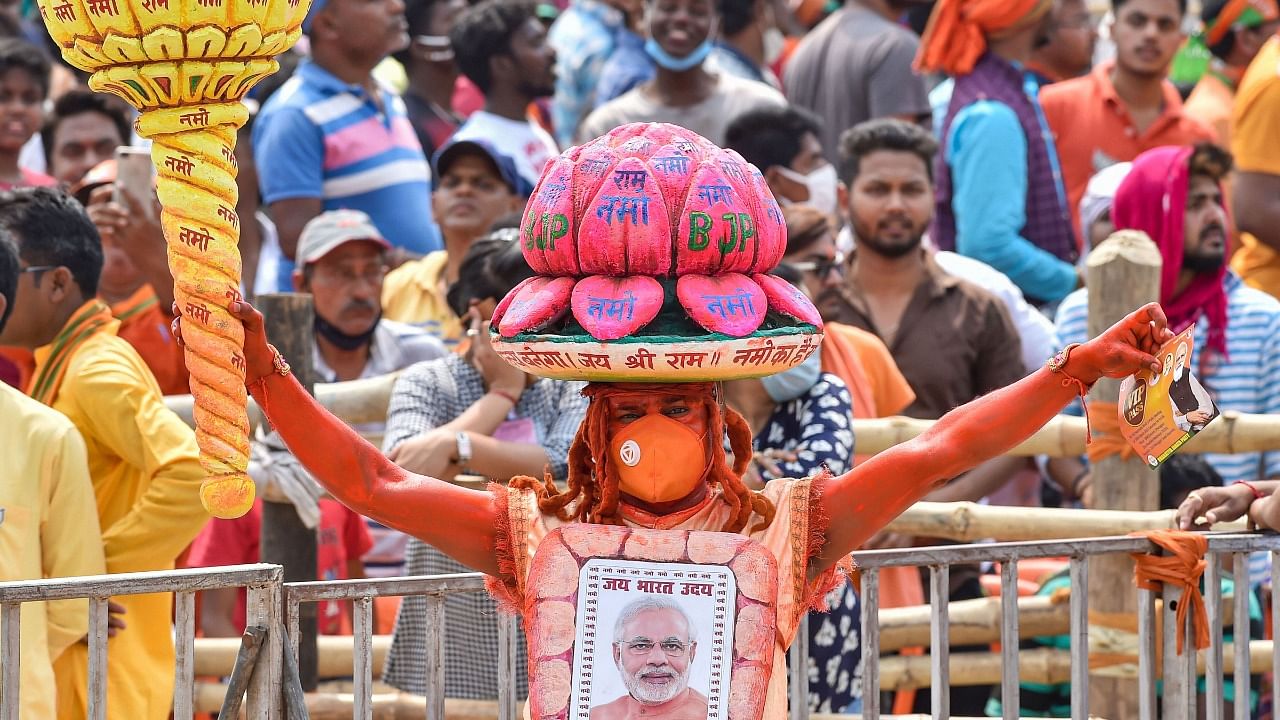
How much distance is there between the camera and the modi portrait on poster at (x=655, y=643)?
Result: 3.30 metres

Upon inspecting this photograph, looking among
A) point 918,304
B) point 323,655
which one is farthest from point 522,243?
point 918,304

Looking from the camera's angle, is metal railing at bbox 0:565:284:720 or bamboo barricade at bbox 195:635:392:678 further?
bamboo barricade at bbox 195:635:392:678

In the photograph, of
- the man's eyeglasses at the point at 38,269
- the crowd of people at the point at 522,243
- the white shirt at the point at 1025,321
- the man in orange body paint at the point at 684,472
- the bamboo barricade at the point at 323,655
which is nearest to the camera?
the man in orange body paint at the point at 684,472

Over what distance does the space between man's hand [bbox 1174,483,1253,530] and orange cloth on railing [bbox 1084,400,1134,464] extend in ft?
1.61

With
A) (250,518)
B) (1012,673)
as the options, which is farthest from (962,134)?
(1012,673)

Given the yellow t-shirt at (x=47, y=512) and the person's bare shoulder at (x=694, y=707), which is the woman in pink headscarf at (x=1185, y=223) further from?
the yellow t-shirt at (x=47, y=512)

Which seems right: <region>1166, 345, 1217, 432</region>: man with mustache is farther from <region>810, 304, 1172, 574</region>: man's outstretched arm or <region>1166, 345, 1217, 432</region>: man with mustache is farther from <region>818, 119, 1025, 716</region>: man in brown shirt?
<region>818, 119, 1025, 716</region>: man in brown shirt

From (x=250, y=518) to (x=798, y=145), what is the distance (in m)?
2.55

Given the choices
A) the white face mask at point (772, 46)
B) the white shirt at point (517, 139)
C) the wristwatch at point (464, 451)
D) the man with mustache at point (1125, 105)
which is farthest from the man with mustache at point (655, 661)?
the white face mask at point (772, 46)

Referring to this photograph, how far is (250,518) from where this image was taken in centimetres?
564

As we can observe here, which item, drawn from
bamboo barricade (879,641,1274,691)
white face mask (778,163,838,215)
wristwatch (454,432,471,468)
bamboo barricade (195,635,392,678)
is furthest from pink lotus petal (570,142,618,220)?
white face mask (778,163,838,215)

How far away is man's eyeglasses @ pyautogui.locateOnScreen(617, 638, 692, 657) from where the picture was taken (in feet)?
10.9

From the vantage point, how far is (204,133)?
300 cm

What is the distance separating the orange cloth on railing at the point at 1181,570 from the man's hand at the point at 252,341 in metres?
1.98
